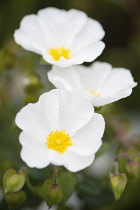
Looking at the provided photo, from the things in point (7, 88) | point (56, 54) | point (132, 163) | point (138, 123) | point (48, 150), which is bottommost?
point (138, 123)

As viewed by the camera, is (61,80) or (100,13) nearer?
(61,80)

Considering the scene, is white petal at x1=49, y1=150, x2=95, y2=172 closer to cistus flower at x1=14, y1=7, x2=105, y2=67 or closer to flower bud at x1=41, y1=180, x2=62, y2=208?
flower bud at x1=41, y1=180, x2=62, y2=208

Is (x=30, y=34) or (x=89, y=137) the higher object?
(x=30, y=34)

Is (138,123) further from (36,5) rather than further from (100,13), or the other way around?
(36,5)

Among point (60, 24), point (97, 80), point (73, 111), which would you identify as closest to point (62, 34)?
point (60, 24)

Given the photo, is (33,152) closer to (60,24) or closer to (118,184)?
(118,184)

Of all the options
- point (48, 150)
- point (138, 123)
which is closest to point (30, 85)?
point (48, 150)

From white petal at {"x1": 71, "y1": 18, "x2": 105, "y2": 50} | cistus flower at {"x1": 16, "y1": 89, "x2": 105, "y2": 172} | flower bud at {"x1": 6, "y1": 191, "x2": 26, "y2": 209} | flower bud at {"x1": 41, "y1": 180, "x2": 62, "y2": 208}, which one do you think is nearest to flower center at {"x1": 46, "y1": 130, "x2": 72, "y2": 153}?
cistus flower at {"x1": 16, "y1": 89, "x2": 105, "y2": 172}
